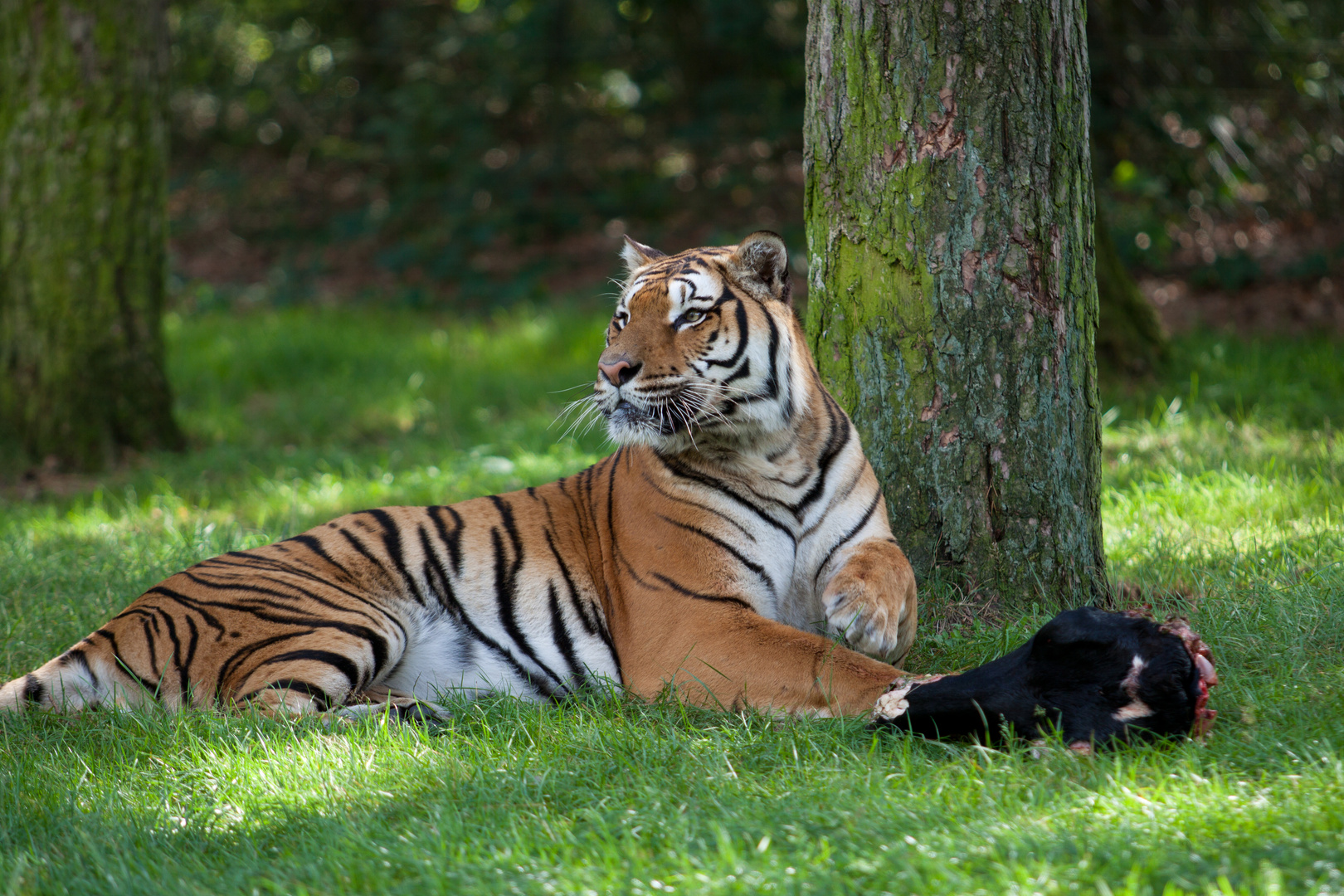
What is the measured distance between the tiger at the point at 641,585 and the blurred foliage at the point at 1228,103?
7.06 meters

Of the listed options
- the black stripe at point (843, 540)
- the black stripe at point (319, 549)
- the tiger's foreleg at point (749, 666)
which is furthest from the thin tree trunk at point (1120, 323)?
the black stripe at point (319, 549)

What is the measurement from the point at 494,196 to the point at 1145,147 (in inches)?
265

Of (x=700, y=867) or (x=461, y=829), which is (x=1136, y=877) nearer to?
(x=700, y=867)

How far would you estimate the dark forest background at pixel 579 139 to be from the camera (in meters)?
9.20

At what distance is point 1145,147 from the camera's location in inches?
381

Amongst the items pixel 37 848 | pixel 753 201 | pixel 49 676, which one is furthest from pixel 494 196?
pixel 37 848

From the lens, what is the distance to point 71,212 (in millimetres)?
6910

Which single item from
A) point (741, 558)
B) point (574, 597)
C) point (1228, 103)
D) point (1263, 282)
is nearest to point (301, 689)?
point (574, 597)

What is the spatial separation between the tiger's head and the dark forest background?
6996 mm

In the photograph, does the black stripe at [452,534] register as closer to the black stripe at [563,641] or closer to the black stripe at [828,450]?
the black stripe at [563,641]

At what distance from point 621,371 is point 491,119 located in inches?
396

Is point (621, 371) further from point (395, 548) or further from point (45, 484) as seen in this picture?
point (45, 484)

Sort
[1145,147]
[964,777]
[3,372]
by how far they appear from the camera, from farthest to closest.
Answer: [1145,147] < [3,372] < [964,777]

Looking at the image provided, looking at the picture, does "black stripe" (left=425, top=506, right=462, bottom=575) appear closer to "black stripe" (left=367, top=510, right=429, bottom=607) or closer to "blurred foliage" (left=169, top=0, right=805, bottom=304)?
"black stripe" (left=367, top=510, right=429, bottom=607)
